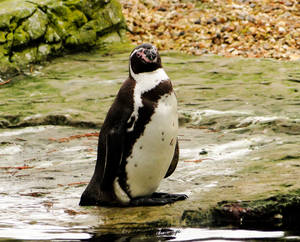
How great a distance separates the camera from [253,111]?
7262 mm

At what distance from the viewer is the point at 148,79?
389 centimetres

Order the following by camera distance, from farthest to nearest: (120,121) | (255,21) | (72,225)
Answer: (255,21)
(120,121)
(72,225)

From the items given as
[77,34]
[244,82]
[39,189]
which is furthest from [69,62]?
[39,189]

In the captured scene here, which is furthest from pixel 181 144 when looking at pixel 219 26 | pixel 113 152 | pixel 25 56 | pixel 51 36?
pixel 219 26

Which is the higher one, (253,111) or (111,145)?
(111,145)

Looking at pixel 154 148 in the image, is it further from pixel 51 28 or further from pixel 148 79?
pixel 51 28

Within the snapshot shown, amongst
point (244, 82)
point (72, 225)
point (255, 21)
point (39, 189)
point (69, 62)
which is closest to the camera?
point (72, 225)

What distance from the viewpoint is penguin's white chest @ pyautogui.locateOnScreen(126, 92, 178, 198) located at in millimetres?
3820

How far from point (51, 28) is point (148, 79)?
740 centimetres

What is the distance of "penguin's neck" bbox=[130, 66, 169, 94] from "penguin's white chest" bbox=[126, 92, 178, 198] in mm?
110

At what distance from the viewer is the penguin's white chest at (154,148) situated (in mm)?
3820

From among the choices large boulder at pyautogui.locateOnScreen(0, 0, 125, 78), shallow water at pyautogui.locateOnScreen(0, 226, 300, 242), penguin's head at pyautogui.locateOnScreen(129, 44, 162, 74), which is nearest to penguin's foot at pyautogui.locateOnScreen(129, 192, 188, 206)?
shallow water at pyautogui.locateOnScreen(0, 226, 300, 242)

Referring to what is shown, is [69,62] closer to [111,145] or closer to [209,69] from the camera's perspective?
→ [209,69]

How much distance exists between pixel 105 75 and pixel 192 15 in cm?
370
